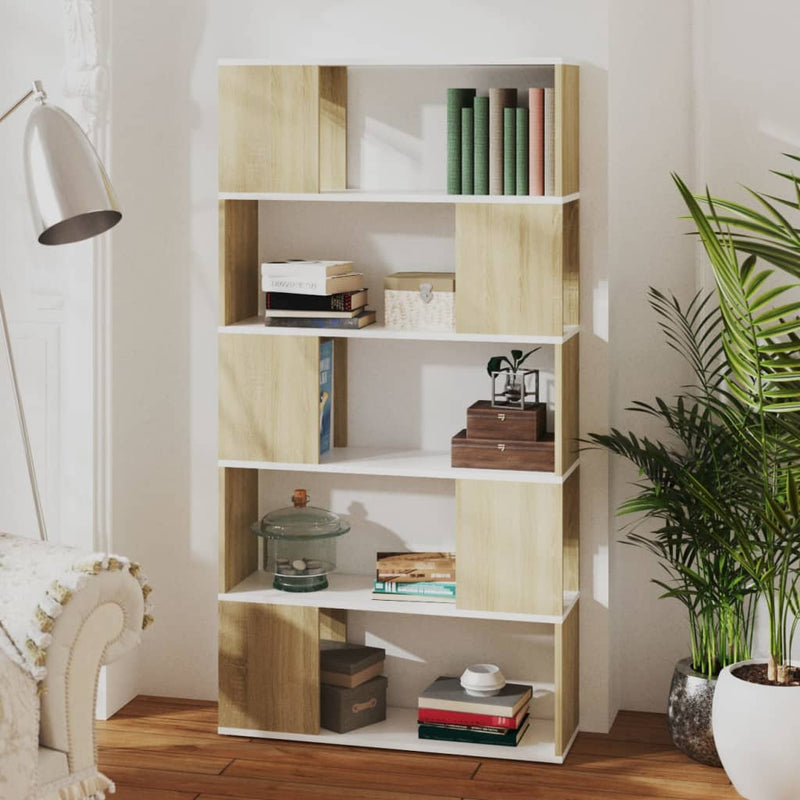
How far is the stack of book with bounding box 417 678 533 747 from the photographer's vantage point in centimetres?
342

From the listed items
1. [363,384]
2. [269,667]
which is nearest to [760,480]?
[363,384]

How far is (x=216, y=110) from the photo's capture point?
3.69 metres

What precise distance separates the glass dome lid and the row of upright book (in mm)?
947

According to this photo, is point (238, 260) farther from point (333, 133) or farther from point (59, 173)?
point (59, 173)

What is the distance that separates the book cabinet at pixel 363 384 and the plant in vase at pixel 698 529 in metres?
0.23

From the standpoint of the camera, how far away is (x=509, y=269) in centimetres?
329

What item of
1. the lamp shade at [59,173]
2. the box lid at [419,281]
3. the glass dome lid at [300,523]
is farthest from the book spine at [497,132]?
the lamp shade at [59,173]

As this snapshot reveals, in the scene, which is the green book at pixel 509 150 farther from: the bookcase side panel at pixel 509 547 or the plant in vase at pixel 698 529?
the bookcase side panel at pixel 509 547

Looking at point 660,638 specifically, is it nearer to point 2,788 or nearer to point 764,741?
point 764,741

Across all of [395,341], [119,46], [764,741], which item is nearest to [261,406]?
[395,341]

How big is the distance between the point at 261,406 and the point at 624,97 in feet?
4.19

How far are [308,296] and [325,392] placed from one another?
11.8 inches

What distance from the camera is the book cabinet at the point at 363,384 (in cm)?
331

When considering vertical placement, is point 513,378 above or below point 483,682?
above
